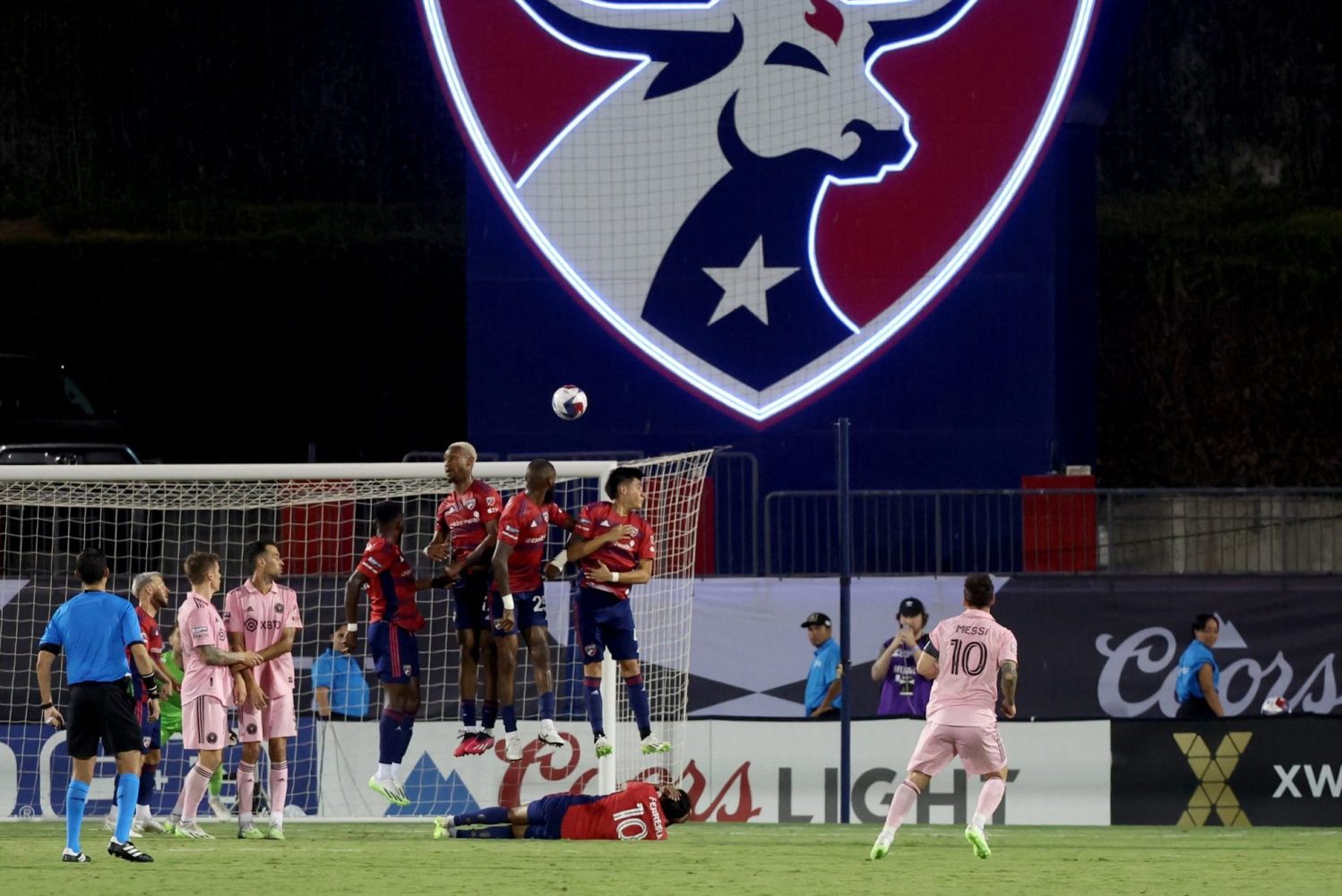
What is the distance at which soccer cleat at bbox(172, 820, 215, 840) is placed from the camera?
13750 mm

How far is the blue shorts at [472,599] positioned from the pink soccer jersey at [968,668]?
3977mm

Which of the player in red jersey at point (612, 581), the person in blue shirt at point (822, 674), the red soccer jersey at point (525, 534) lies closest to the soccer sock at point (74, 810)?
the red soccer jersey at point (525, 534)

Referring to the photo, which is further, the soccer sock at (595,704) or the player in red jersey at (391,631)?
the soccer sock at (595,704)

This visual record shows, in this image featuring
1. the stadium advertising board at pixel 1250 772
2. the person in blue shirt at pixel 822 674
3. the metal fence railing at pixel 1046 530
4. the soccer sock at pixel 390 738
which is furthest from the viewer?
the metal fence railing at pixel 1046 530

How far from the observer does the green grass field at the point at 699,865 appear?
10688mm

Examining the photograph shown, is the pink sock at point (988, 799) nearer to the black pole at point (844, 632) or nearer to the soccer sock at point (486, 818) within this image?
the soccer sock at point (486, 818)

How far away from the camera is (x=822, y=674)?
1761 cm

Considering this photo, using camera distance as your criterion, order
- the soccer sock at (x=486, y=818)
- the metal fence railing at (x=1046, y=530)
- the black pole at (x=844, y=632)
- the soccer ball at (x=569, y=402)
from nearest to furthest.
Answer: the soccer sock at (x=486, y=818) < the black pole at (x=844, y=632) < the soccer ball at (x=569, y=402) < the metal fence railing at (x=1046, y=530)

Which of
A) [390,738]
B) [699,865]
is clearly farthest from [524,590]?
[699,865]

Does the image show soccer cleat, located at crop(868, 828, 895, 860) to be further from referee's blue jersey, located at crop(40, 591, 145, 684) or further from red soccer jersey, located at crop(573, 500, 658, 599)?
referee's blue jersey, located at crop(40, 591, 145, 684)

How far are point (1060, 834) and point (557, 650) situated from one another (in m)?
4.99

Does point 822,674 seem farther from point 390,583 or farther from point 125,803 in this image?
point 125,803

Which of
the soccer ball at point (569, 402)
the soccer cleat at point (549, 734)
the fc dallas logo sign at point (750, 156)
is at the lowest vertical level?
the soccer cleat at point (549, 734)

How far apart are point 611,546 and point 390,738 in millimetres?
2136
